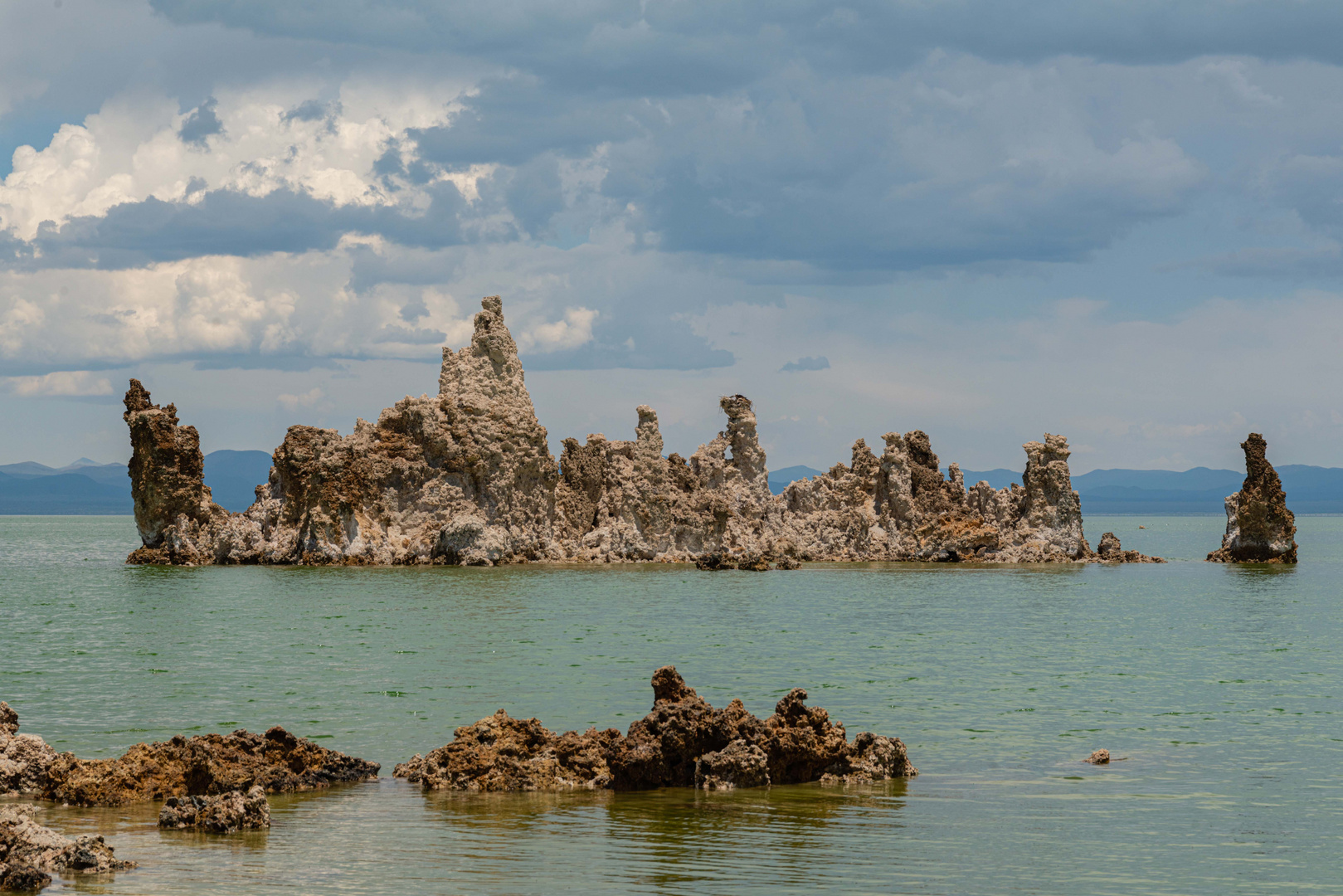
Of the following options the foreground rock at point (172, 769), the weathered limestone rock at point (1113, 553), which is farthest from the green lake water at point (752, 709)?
the weathered limestone rock at point (1113, 553)

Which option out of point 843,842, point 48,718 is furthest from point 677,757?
point 48,718

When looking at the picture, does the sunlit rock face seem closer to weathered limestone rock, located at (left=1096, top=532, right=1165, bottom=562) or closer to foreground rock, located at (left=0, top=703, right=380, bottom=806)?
weathered limestone rock, located at (left=1096, top=532, right=1165, bottom=562)

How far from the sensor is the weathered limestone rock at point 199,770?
19.0 m

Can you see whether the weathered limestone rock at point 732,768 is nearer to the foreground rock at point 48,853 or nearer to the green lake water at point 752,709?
the green lake water at point 752,709

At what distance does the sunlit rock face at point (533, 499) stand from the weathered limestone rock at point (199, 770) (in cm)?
6209

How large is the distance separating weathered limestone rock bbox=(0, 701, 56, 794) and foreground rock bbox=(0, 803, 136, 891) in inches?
183

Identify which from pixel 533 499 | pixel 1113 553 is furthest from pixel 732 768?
pixel 1113 553

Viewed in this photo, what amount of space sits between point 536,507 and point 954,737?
217 feet

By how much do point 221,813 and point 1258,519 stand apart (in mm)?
87973

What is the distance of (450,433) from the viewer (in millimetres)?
86812

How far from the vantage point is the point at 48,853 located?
48.9 ft

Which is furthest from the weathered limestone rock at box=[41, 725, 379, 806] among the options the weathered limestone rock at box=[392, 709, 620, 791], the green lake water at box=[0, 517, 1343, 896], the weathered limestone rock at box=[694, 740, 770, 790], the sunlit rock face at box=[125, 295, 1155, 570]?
the sunlit rock face at box=[125, 295, 1155, 570]

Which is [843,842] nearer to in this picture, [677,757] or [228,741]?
[677,757]

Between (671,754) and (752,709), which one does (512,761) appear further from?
(752,709)
